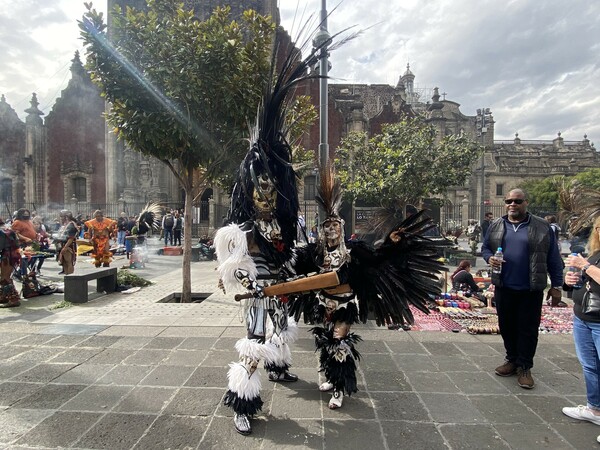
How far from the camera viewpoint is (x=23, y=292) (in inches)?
279

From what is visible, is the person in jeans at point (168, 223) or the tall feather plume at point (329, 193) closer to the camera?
the tall feather plume at point (329, 193)

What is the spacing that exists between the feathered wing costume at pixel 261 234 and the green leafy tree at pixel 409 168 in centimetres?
908

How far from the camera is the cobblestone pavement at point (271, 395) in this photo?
8.46ft

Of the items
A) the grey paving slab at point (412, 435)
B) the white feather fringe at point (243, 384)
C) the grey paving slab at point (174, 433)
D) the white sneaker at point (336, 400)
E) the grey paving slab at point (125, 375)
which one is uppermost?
the white feather fringe at point (243, 384)

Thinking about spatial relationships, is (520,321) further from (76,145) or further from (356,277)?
(76,145)

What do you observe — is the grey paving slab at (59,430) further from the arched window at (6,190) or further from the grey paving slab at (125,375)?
the arched window at (6,190)

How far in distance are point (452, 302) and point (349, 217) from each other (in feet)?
20.1

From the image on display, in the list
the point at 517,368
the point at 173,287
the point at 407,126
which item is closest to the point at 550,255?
the point at 517,368

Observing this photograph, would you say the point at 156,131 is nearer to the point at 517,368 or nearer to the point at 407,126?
the point at 517,368

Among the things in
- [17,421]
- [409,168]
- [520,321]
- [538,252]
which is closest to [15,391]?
[17,421]

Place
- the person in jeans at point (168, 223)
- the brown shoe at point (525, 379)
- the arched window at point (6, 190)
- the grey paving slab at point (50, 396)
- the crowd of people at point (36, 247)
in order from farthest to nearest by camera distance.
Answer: the arched window at point (6, 190), the person in jeans at point (168, 223), the crowd of people at point (36, 247), the brown shoe at point (525, 379), the grey paving slab at point (50, 396)

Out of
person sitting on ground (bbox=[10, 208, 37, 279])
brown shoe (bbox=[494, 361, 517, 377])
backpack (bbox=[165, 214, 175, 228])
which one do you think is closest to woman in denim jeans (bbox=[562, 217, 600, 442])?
brown shoe (bbox=[494, 361, 517, 377])

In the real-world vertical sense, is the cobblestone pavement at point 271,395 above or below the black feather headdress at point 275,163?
below

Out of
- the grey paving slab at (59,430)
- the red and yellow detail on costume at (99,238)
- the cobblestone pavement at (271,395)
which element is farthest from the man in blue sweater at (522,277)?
the red and yellow detail on costume at (99,238)
